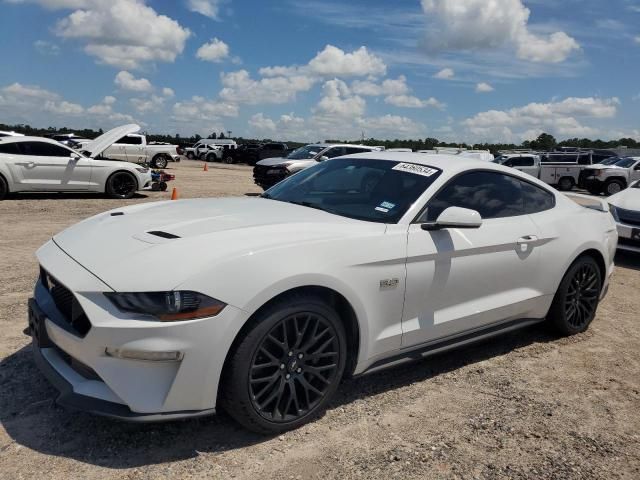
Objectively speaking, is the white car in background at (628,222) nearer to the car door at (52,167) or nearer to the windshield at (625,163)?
the car door at (52,167)

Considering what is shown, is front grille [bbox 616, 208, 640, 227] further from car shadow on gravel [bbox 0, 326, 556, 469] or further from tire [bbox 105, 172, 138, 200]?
tire [bbox 105, 172, 138, 200]

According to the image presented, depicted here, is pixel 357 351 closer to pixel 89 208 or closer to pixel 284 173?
pixel 89 208

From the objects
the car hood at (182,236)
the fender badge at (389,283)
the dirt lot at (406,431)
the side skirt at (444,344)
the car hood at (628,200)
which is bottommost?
the dirt lot at (406,431)

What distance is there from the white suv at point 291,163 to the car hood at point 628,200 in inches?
273

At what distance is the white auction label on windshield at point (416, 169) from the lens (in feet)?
13.0

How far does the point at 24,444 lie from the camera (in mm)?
2904

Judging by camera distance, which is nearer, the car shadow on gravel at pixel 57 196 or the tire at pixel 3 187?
the tire at pixel 3 187

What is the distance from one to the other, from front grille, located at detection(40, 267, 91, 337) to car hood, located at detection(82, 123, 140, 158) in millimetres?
10937

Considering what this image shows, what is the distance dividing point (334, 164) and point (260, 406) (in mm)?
2297

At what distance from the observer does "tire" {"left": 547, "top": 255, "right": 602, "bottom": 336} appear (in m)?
4.71

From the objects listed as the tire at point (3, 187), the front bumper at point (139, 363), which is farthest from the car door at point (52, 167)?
the front bumper at point (139, 363)

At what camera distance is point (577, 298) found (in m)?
4.89

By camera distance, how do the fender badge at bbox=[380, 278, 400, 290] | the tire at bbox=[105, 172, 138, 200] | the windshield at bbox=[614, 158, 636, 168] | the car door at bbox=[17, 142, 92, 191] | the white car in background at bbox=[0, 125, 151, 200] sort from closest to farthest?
1. the fender badge at bbox=[380, 278, 400, 290]
2. the white car in background at bbox=[0, 125, 151, 200]
3. the car door at bbox=[17, 142, 92, 191]
4. the tire at bbox=[105, 172, 138, 200]
5. the windshield at bbox=[614, 158, 636, 168]

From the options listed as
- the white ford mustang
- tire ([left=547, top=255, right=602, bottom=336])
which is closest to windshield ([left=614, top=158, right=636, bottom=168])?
tire ([left=547, top=255, right=602, bottom=336])
